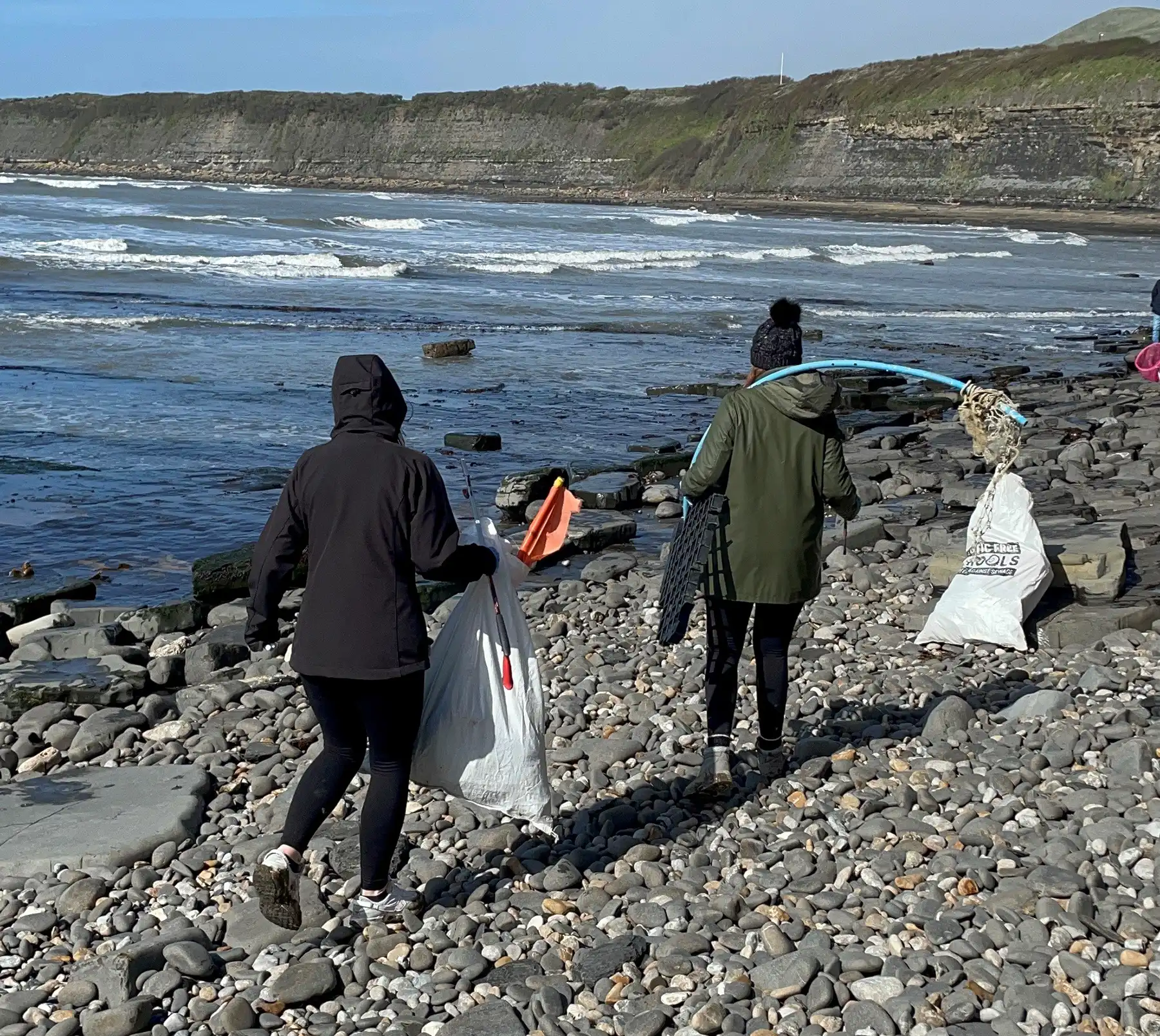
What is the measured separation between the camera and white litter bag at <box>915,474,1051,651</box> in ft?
21.8

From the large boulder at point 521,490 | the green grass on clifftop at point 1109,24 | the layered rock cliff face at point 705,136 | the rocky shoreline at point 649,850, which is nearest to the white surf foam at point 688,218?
the layered rock cliff face at point 705,136

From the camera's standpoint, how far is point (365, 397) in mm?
3750

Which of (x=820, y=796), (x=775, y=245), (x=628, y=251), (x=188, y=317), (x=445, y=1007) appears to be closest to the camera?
(x=445, y=1007)

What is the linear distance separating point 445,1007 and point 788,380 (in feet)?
7.70

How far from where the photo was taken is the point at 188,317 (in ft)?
73.0

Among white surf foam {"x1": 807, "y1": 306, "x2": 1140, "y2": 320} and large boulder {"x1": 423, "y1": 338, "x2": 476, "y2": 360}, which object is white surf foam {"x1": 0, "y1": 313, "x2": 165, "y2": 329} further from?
white surf foam {"x1": 807, "y1": 306, "x2": 1140, "y2": 320}

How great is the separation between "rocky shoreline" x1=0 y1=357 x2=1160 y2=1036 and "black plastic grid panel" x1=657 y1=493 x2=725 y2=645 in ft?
2.25

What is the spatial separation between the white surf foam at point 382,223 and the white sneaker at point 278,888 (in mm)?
46526

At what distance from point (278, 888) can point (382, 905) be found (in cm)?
34

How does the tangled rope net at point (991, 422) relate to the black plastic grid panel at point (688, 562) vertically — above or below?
above

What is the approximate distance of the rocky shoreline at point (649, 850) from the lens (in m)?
3.63

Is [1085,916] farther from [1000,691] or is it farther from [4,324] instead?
[4,324]

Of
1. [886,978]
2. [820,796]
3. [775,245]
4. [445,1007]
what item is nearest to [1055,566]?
[820,796]

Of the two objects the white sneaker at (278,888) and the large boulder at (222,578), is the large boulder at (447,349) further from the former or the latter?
the white sneaker at (278,888)
